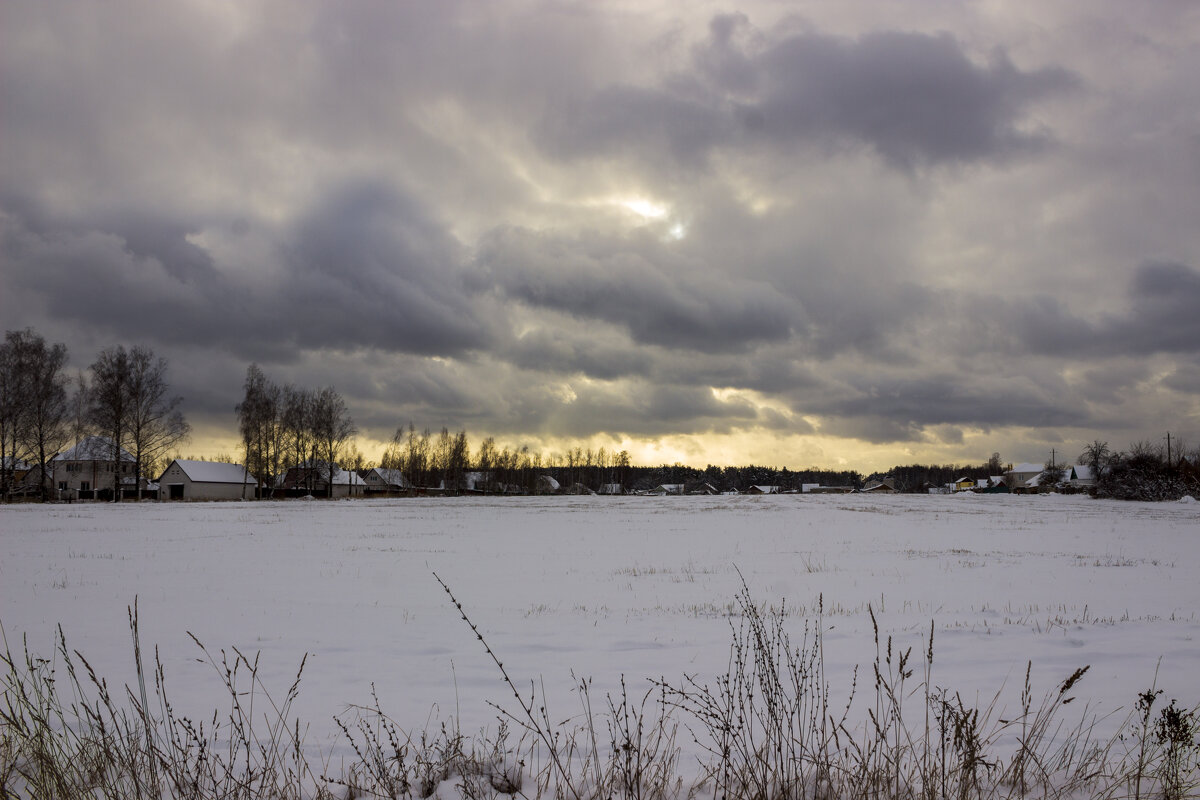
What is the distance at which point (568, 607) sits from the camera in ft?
40.3

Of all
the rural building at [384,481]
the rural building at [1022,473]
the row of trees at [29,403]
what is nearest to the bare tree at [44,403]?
the row of trees at [29,403]

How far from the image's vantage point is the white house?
297 feet

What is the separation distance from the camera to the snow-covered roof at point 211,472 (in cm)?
9144

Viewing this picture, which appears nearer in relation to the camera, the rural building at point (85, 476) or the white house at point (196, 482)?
the rural building at point (85, 476)

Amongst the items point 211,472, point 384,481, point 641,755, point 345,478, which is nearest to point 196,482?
point 211,472

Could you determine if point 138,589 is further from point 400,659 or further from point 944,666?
point 944,666

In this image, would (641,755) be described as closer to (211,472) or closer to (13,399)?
(13,399)

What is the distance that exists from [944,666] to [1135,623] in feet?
15.7

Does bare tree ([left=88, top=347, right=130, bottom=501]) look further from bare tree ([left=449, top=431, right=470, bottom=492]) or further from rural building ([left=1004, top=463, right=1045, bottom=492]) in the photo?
rural building ([left=1004, top=463, right=1045, bottom=492])

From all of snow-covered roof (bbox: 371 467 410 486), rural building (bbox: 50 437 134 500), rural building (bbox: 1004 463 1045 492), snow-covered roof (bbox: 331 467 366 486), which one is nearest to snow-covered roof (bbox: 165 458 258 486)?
rural building (bbox: 50 437 134 500)

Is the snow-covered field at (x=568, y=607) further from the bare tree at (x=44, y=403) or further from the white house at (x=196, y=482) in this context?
the white house at (x=196, y=482)

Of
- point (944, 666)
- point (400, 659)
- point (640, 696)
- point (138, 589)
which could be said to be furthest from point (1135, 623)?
point (138, 589)

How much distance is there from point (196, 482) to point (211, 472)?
3872mm

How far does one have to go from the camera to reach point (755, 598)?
13.0 meters
